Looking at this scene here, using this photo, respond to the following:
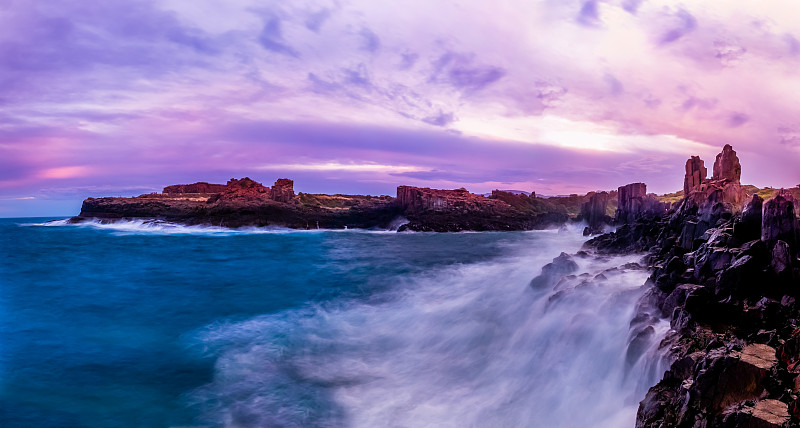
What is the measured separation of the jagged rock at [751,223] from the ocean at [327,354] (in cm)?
296

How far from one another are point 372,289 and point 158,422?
52.8 ft

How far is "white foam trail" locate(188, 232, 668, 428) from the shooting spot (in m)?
9.64

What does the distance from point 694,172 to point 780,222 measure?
29.1 metres

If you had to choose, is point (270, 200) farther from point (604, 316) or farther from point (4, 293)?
point (604, 316)

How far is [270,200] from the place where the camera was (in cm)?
8425

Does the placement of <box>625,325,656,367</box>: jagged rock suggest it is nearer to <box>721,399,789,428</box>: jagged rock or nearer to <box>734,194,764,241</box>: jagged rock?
<box>734,194,764,241</box>: jagged rock

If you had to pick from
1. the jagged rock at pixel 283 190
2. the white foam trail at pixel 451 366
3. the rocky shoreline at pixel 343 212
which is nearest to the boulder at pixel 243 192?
the rocky shoreline at pixel 343 212

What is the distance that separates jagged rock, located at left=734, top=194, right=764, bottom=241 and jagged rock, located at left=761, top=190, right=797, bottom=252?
2.36ft

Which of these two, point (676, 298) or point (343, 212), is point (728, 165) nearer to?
point (676, 298)

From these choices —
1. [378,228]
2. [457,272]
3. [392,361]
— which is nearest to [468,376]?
[392,361]

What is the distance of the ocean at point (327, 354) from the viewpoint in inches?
399

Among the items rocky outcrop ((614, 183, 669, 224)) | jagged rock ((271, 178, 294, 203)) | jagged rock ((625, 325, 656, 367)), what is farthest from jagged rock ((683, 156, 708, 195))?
jagged rock ((271, 178, 294, 203))

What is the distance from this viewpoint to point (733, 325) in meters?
7.70

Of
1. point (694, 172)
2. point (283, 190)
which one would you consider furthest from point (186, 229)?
point (694, 172)
